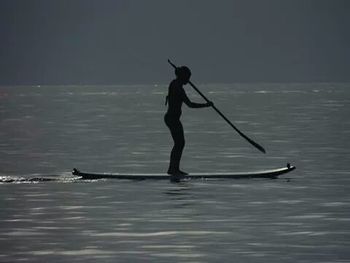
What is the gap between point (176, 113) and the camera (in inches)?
1049

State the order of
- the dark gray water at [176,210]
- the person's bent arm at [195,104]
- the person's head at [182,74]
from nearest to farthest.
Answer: the dark gray water at [176,210] → the person's bent arm at [195,104] → the person's head at [182,74]

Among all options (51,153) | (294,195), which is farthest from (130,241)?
(51,153)

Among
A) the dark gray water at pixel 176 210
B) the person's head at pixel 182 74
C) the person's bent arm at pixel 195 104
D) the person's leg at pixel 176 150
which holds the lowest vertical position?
the dark gray water at pixel 176 210

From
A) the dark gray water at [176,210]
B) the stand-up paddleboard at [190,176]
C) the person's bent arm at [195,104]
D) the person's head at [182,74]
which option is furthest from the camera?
the person's head at [182,74]

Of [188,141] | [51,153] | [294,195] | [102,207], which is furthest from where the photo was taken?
[188,141]

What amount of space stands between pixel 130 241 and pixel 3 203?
532 centimetres

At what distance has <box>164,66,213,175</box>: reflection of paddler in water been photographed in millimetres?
26328

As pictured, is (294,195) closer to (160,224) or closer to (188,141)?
(160,224)

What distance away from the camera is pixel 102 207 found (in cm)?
2144

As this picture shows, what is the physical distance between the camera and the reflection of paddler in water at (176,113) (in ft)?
86.4

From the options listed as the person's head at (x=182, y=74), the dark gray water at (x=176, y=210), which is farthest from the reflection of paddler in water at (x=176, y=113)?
the dark gray water at (x=176, y=210)

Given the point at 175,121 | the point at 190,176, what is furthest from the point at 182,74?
the point at 190,176

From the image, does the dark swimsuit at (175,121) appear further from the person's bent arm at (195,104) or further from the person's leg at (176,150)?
the person's bent arm at (195,104)

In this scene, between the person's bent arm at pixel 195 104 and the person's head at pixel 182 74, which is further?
the person's head at pixel 182 74
